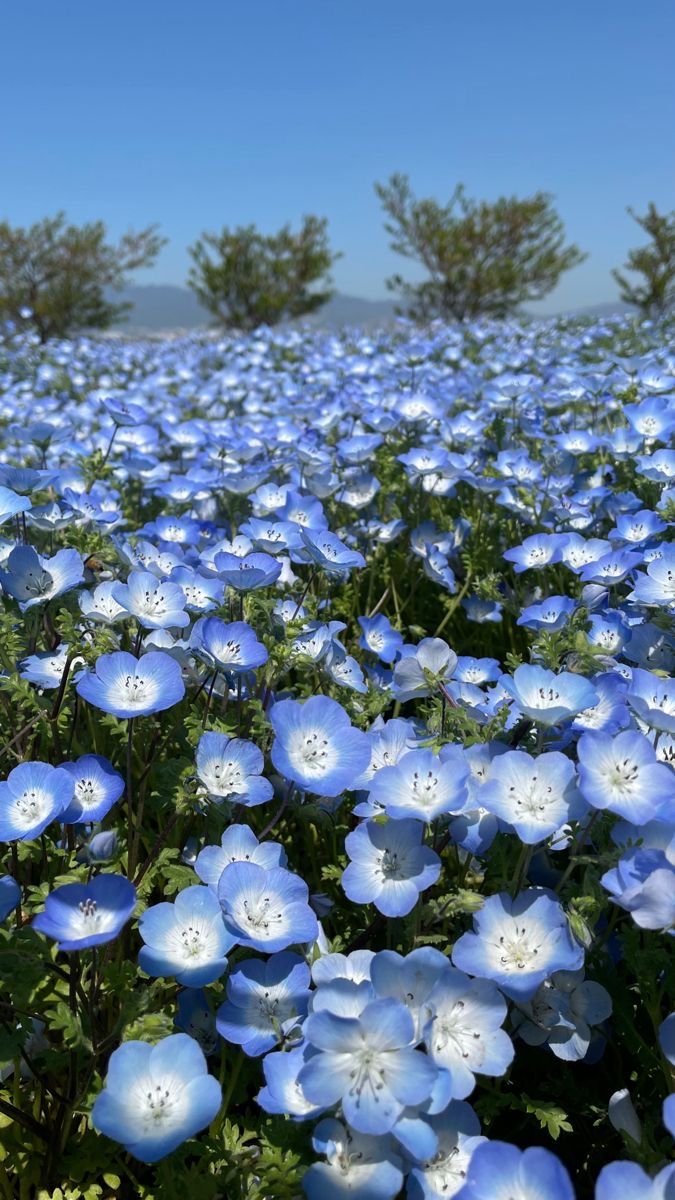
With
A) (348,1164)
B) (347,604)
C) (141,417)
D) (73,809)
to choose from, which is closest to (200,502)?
(141,417)

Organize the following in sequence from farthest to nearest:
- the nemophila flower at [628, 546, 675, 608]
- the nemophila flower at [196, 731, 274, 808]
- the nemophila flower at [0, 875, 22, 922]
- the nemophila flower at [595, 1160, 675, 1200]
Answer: the nemophila flower at [628, 546, 675, 608], the nemophila flower at [196, 731, 274, 808], the nemophila flower at [0, 875, 22, 922], the nemophila flower at [595, 1160, 675, 1200]

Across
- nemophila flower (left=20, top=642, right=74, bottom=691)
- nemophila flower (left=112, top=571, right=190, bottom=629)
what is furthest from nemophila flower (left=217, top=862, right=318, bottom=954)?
nemophila flower (left=20, top=642, right=74, bottom=691)

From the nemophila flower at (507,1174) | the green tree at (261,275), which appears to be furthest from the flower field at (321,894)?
the green tree at (261,275)

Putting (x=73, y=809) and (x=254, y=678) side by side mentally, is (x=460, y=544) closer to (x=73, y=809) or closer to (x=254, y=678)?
(x=254, y=678)

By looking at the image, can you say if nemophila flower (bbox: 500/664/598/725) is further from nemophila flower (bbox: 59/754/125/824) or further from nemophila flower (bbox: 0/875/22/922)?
nemophila flower (bbox: 0/875/22/922)

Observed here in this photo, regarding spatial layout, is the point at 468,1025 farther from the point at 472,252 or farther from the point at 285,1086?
the point at 472,252

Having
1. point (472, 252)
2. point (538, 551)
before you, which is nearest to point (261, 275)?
point (472, 252)
